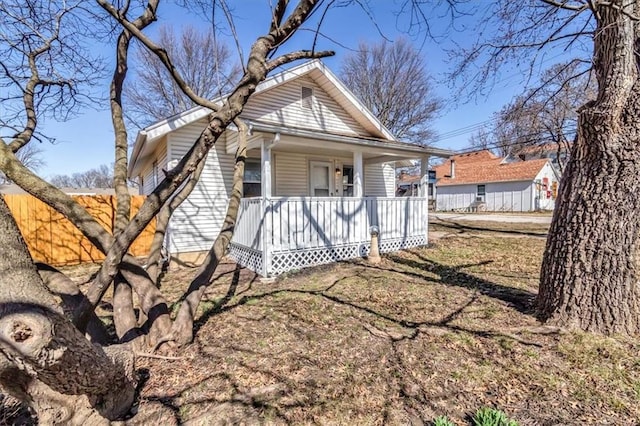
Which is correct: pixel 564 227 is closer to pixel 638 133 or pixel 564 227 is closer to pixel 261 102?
pixel 638 133

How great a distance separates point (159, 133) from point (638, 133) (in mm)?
7912

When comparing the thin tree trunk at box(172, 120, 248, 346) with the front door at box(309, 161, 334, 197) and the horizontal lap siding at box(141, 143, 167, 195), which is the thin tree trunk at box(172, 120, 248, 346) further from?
the front door at box(309, 161, 334, 197)

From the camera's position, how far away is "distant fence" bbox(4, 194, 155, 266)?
8.13 meters

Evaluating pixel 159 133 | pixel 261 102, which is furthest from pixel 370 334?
pixel 261 102

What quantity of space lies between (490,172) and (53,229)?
101 ft

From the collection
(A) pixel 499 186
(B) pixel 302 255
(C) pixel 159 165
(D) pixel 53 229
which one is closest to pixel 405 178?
(A) pixel 499 186

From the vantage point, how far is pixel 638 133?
10.8ft

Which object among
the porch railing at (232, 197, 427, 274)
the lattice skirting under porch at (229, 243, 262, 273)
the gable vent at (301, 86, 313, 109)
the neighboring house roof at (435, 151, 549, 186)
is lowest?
the lattice skirting under porch at (229, 243, 262, 273)

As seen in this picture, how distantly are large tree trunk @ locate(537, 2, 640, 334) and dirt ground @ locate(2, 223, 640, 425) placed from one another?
1.12ft

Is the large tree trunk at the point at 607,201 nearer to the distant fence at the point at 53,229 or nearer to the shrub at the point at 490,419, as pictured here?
the shrub at the point at 490,419

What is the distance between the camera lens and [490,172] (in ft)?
93.7

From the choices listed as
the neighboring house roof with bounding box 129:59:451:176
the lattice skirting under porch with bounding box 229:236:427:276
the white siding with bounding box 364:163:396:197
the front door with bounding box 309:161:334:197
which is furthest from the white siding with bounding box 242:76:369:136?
the lattice skirting under porch with bounding box 229:236:427:276

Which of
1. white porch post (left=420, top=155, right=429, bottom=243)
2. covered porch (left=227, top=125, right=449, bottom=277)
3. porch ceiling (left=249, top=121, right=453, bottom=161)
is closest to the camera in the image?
porch ceiling (left=249, top=121, right=453, bottom=161)

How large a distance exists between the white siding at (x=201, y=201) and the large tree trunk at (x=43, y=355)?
570 centimetres
